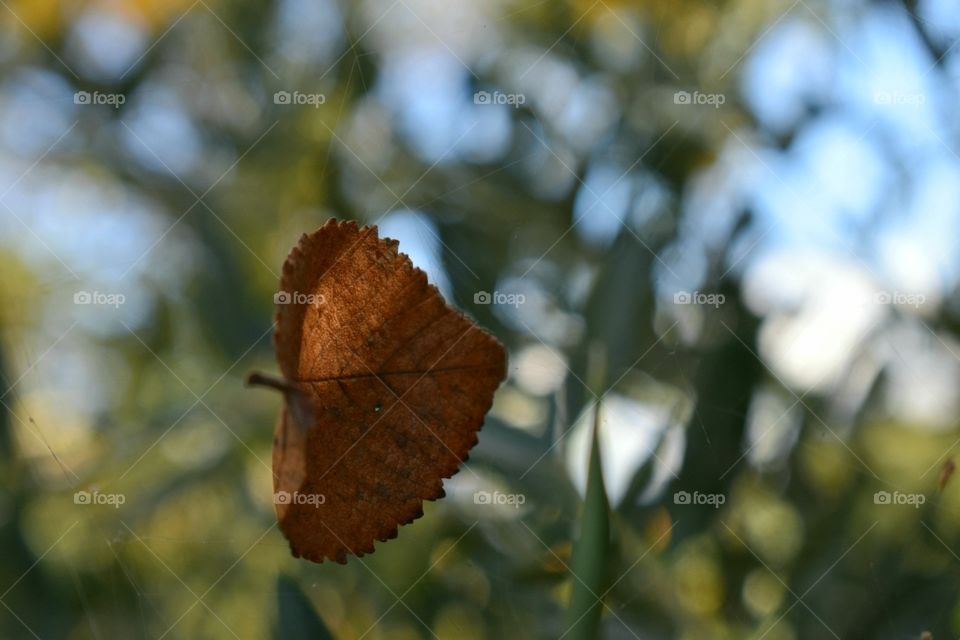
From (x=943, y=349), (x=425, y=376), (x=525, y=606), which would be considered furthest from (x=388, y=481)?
(x=943, y=349)

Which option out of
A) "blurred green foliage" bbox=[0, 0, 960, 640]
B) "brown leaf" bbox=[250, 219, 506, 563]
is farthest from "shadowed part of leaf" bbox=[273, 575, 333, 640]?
"brown leaf" bbox=[250, 219, 506, 563]

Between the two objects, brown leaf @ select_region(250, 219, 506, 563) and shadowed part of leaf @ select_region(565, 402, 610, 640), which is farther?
shadowed part of leaf @ select_region(565, 402, 610, 640)

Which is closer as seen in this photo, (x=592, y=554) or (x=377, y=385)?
(x=377, y=385)

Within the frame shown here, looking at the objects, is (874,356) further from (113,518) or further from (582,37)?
(113,518)

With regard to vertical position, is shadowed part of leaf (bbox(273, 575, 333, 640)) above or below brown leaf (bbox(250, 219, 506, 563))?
below

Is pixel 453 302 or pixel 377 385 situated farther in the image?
pixel 453 302

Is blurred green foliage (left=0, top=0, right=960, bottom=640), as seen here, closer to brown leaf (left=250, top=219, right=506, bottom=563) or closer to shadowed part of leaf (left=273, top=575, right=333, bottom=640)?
shadowed part of leaf (left=273, top=575, right=333, bottom=640)

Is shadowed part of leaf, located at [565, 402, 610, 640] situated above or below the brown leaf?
below
